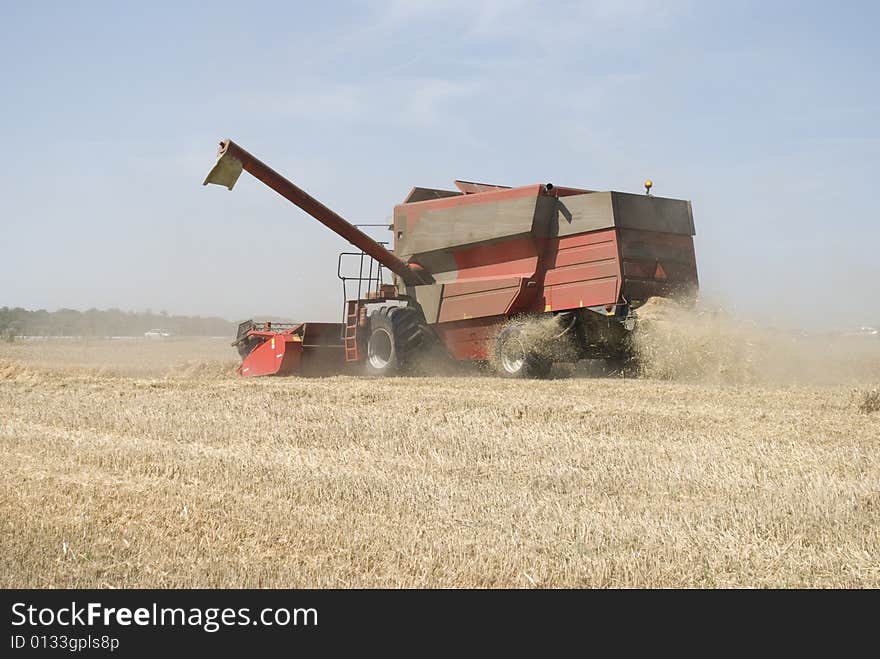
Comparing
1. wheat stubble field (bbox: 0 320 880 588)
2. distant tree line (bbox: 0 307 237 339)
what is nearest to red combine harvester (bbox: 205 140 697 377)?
wheat stubble field (bbox: 0 320 880 588)

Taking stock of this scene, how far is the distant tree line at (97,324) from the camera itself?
147 feet

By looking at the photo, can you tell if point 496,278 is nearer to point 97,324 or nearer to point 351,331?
point 351,331

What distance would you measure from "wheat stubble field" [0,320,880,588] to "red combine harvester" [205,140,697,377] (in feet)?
6.84

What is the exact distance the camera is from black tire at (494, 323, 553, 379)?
13023 mm

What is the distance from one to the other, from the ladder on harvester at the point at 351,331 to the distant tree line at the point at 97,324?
27.7m

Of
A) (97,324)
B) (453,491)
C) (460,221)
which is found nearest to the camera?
(453,491)

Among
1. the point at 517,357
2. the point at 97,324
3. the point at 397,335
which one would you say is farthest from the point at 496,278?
the point at 97,324

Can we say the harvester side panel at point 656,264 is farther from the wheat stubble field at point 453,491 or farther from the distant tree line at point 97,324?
the distant tree line at point 97,324

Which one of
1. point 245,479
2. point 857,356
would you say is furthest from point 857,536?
point 857,356

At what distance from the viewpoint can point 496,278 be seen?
1368 centimetres

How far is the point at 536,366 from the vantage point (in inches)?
514

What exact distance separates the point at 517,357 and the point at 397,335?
224 centimetres

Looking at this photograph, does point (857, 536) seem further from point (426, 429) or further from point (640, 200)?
point (640, 200)

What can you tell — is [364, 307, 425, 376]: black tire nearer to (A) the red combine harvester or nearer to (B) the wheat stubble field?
(A) the red combine harvester
